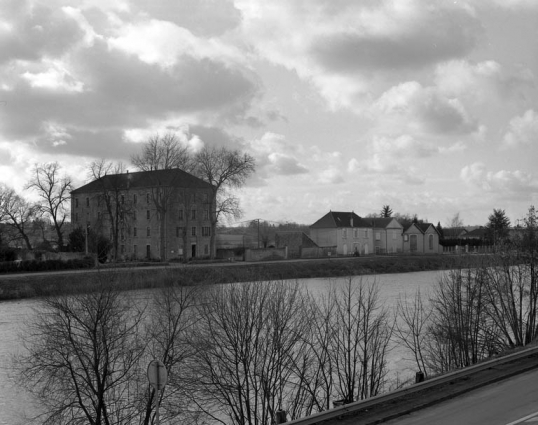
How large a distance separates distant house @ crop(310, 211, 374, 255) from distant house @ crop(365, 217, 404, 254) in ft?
11.3

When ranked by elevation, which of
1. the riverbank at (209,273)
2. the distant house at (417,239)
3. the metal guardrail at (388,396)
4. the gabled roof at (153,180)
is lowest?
the metal guardrail at (388,396)

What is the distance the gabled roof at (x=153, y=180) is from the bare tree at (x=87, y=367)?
57.6 m

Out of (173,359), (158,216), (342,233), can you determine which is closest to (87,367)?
(173,359)

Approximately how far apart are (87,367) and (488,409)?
12.7 metres

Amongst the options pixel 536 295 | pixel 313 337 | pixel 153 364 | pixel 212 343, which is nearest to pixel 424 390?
pixel 153 364

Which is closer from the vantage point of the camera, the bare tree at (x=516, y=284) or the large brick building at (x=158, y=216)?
the bare tree at (x=516, y=284)

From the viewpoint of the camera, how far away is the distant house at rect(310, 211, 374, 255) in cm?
10269

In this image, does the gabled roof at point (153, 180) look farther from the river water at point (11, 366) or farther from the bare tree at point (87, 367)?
the bare tree at point (87, 367)

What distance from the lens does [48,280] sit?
51.2 m

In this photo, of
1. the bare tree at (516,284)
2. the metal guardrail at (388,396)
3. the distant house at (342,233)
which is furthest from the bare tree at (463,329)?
the distant house at (342,233)

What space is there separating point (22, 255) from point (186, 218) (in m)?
24.5

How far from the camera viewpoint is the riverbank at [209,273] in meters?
33.8

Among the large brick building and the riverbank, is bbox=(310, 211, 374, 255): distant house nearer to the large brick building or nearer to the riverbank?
the riverbank

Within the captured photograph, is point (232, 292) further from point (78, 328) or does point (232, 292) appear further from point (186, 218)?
point (186, 218)
